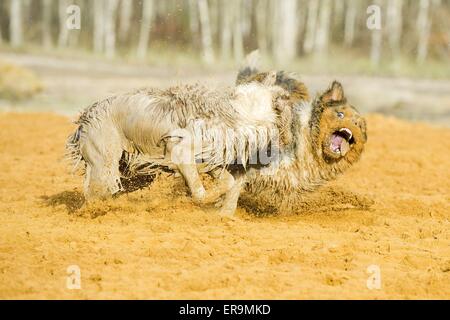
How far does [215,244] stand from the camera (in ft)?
23.3

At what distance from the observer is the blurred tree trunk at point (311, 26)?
4036 centimetres

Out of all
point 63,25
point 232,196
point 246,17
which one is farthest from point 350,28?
point 232,196

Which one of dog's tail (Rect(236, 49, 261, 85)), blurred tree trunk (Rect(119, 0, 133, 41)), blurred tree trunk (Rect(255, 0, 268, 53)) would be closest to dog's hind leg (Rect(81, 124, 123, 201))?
dog's tail (Rect(236, 49, 261, 85))

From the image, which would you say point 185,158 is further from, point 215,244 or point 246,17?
point 246,17

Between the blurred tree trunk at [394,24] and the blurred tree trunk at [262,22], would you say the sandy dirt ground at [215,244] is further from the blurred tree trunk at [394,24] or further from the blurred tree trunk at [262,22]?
the blurred tree trunk at [262,22]

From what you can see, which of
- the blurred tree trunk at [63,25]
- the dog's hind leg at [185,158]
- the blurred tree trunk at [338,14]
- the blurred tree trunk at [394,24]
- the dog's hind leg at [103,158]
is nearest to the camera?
the dog's hind leg at [185,158]

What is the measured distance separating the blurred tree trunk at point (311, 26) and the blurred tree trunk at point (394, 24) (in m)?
4.20

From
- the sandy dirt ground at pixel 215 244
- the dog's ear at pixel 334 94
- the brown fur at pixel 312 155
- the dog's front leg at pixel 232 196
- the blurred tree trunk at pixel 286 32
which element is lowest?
the sandy dirt ground at pixel 215 244

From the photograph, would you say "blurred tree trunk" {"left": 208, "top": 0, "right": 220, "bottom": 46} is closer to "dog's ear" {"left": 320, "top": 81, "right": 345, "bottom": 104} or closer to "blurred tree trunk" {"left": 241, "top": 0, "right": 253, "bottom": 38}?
"blurred tree trunk" {"left": 241, "top": 0, "right": 253, "bottom": 38}

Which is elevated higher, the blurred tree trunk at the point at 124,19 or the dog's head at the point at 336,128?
the blurred tree trunk at the point at 124,19

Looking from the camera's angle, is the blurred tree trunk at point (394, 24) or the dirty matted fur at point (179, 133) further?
the blurred tree trunk at point (394, 24)

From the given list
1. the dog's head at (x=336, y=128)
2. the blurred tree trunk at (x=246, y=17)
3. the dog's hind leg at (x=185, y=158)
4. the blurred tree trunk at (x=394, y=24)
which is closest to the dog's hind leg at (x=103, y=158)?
the dog's hind leg at (x=185, y=158)

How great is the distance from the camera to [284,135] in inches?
315
